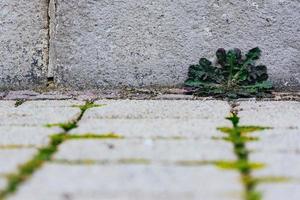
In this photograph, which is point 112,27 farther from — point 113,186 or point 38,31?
point 113,186

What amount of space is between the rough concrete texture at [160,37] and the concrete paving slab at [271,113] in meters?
0.41

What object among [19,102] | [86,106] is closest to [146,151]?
[86,106]

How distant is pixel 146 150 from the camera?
83.8 inches

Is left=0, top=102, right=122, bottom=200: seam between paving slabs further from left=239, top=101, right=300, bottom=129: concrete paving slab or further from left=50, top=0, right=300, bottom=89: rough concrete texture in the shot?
left=50, top=0, right=300, bottom=89: rough concrete texture

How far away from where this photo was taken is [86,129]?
2.52 metres

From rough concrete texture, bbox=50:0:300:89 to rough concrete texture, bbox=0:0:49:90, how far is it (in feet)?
0.28

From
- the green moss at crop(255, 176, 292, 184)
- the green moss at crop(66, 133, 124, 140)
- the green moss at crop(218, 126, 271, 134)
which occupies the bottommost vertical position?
the green moss at crop(255, 176, 292, 184)

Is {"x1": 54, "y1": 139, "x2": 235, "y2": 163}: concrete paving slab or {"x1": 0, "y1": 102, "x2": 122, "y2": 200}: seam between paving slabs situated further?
{"x1": 54, "y1": 139, "x2": 235, "y2": 163}: concrete paving slab

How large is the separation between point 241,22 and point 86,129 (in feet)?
4.61

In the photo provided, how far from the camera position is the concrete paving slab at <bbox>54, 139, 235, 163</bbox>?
2.02 metres

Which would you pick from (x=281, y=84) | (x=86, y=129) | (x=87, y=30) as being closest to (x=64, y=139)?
(x=86, y=129)

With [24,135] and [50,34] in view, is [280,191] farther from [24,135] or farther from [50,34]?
[50,34]

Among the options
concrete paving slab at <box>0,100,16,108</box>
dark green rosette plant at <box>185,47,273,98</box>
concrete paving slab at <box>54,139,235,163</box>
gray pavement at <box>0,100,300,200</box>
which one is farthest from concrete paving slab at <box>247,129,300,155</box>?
concrete paving slab at <box>0,100,16,108</box>

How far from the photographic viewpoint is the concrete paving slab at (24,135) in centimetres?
224
